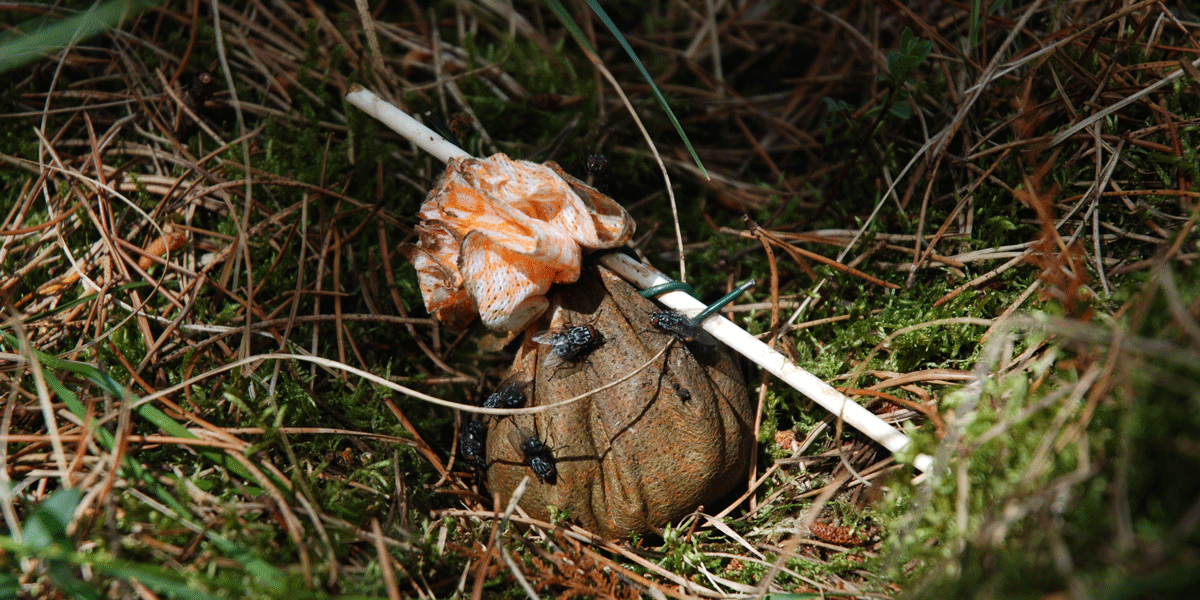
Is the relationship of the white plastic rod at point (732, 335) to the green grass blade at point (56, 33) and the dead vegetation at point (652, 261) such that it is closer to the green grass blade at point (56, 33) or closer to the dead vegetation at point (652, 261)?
the dead vegetation at point (652, 261)

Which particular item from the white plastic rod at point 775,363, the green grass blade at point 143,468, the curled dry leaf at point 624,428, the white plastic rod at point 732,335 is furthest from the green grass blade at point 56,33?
the white plastic rod at point 775,363

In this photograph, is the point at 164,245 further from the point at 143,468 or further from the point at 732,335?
the point at 732,335

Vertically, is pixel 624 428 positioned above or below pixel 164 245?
below

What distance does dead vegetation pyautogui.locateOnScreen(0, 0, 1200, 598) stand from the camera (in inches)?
70.5

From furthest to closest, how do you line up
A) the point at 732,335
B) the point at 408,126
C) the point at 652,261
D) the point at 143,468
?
the point at 652,261
the point at 408,126
the point at 732,335
the point at 143,468

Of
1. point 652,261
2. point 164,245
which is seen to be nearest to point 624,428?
point 652,261

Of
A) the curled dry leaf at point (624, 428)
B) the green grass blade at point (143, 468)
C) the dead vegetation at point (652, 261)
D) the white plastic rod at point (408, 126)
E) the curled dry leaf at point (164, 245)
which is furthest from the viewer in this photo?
the curled dry leaf at point (164, 245)

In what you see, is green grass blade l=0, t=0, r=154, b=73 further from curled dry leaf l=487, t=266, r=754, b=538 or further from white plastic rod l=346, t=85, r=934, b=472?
curled dry leaf l=487, t=266, r=754, b=538

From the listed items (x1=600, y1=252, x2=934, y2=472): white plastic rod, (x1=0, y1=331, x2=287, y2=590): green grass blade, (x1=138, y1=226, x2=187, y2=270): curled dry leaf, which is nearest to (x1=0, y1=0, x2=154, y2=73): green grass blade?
(x1=138, y1=226, x2=187, y2=270): curled dry leaf

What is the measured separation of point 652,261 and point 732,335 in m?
0.93

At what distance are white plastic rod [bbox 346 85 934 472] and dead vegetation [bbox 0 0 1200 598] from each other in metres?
0.15

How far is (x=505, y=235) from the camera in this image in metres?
2.44

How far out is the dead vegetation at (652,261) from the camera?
179 centimetres

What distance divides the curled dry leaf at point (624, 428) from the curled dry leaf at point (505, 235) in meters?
0.23
